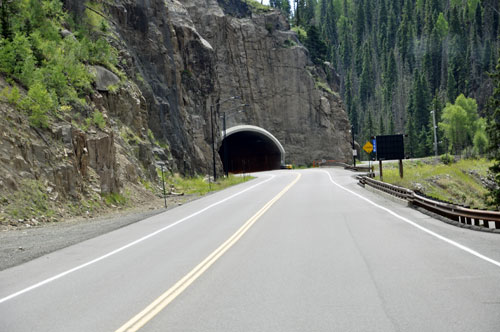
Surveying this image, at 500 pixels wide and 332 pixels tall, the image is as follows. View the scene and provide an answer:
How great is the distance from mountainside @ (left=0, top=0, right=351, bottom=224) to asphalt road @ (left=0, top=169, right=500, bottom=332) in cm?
720

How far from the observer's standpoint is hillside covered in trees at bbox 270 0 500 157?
128 metres

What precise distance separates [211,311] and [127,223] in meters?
12.2

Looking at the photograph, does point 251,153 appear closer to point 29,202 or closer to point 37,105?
point 37,105

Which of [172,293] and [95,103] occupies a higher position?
[95,103]

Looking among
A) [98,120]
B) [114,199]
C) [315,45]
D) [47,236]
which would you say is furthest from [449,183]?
[315,45]

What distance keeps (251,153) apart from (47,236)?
7403cm

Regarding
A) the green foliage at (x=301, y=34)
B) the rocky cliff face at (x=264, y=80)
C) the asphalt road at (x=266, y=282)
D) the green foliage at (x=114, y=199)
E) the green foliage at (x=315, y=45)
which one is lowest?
the asphalt road at (x=266, y=282)

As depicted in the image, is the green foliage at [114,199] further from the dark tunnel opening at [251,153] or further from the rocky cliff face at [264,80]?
the dark tunnel opening at [251,153]

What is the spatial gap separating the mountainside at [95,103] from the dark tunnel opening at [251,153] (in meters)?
3.64

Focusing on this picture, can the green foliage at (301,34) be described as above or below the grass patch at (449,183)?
above

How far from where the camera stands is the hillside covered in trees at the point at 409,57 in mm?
127850

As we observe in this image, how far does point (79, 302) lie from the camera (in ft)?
22.8

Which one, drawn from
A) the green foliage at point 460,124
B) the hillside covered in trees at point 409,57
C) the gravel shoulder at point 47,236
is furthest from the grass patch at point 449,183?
the hillside covered in trees at point 409,57

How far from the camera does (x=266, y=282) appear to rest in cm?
768
